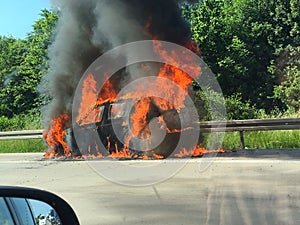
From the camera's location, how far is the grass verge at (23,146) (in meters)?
17.4

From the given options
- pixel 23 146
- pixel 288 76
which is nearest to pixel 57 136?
pixel 23 146

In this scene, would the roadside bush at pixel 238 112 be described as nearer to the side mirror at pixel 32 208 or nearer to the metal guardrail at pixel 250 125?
the metal guardrail at pixel 250 125

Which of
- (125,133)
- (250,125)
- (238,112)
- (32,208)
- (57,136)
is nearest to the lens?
(32,208)

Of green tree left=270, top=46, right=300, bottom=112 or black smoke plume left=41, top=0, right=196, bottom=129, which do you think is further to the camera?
green tree left=270, top=46, right=300, bottom=112

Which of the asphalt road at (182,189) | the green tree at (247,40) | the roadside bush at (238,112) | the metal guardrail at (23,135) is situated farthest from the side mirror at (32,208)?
the green tree at (247,40)

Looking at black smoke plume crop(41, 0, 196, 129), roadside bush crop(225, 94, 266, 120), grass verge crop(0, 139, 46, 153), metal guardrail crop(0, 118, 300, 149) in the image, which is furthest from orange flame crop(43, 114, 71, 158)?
roadside bush crop(225, 94, 266, 120)

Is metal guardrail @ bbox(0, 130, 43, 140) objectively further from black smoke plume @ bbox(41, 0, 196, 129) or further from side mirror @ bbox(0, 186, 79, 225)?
side mirror @ bbox(0, 186, 79, 225)

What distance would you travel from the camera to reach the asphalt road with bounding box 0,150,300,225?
5.81 meters

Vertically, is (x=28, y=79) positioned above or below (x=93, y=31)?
above

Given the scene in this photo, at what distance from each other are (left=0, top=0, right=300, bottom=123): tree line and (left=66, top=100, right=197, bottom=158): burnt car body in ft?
41.9

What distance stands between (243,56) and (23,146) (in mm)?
15092

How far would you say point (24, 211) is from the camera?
242 centimetres

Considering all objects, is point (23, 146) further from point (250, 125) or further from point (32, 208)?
point (32, 208)

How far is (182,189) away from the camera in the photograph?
302 inches
